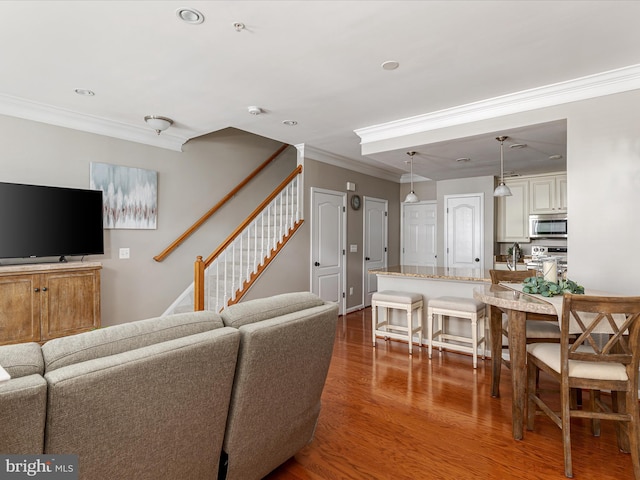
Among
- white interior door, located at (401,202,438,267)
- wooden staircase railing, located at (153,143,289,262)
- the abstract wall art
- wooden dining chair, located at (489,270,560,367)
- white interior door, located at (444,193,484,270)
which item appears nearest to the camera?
wooden dining chair, located at (489,270,560,367)

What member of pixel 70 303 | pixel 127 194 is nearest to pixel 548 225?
pixel 127 194

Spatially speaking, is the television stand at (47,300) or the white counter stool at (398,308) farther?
the white counter stool at (398,308)

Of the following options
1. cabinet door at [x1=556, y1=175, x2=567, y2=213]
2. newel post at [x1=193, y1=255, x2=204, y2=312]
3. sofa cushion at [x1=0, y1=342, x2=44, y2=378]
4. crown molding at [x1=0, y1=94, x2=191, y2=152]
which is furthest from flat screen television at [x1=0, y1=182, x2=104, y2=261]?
cabinet door at [x1=556, y1=175, x2=567, y2=213]

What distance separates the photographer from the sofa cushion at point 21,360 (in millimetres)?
1021

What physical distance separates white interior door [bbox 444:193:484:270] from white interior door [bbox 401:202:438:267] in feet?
1.37

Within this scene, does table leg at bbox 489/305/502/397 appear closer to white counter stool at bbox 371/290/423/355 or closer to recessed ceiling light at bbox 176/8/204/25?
white counter stool at bbox 371/290/423/355

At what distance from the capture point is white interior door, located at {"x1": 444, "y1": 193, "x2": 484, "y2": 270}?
6508 mm

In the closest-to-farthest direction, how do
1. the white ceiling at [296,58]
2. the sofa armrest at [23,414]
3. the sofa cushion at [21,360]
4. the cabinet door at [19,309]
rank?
the sofa armrest at [23,414] → the sofa cushion at [21,360] → the white ceiling at [296,58] → the cabinet door at [19,309]

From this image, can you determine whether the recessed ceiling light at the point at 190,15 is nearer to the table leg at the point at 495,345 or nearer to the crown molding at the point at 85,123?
Result: the crown molding at the point at 85,123

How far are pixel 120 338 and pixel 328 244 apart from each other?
15.1 feet

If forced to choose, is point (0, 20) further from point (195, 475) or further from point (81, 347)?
point (195, 475)

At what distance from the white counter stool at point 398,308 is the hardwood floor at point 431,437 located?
0.73 meters

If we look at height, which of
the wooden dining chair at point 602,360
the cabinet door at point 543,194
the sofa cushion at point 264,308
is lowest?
the wooden dining chair at point 602,360

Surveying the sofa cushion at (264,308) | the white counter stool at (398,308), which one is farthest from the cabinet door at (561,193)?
the sofa cushion at (264,308)
